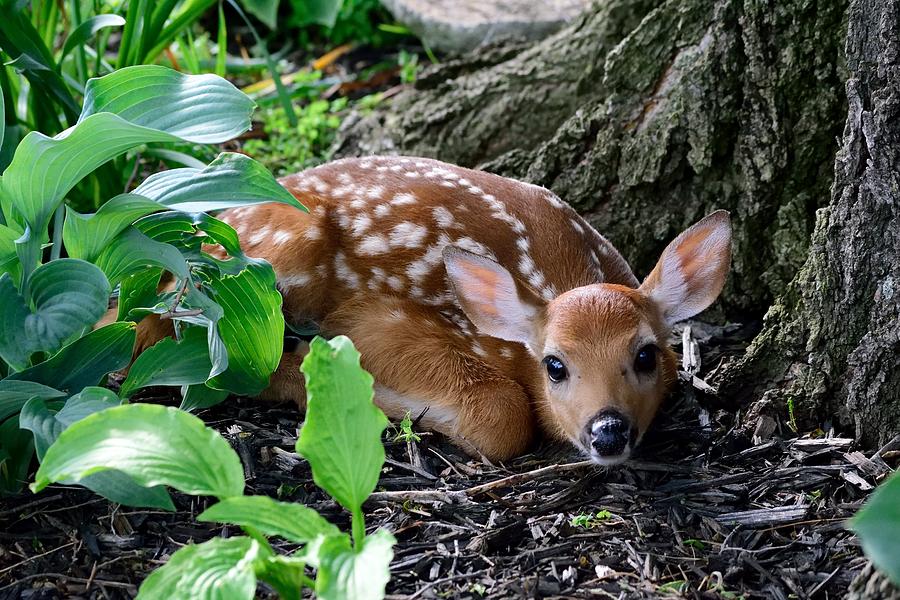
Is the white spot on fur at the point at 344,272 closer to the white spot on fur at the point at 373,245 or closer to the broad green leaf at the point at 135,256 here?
the white spot on fur at the point at 373,245

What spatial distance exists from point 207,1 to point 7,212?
1.72 m

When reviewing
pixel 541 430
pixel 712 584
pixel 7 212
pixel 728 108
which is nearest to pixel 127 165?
pixel 7 212

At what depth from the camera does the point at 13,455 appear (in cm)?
294

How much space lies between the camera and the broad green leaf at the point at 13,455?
9.40ft

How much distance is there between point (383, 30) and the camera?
6.75 metres

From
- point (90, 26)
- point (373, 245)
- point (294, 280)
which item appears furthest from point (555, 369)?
point (90, 26)

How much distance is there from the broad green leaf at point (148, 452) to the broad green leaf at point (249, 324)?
0.82 metres

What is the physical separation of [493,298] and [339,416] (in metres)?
1.23

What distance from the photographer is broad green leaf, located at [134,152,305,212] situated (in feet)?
9.43

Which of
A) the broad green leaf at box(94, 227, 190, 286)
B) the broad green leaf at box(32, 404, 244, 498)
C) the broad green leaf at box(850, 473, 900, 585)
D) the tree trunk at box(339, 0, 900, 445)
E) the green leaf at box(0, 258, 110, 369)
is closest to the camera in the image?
the broad green leaf at box(850, 473, 900, 585)

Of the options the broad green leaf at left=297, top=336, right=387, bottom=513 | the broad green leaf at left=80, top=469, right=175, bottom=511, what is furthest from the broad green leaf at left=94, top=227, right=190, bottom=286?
the broad green leaf at left=297, top=336, right=387, bottom=513

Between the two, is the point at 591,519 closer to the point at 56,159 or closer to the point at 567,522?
the point at 567,522

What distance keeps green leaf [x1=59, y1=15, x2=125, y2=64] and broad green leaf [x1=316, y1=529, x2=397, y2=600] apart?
2.21m

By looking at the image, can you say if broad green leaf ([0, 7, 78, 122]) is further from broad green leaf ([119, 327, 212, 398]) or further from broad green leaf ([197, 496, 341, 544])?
broad green leaf ([197, 496, 341, 544])
